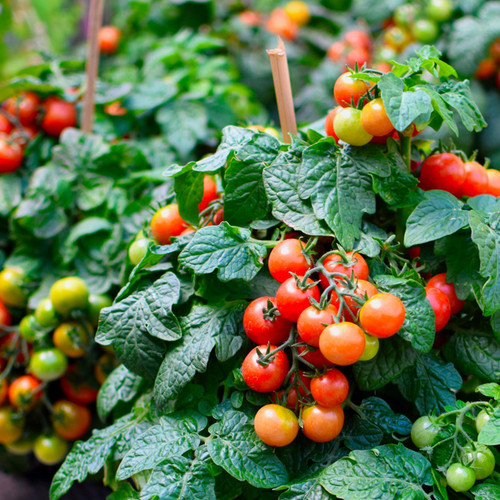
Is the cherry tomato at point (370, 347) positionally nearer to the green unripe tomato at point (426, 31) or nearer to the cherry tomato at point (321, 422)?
the cherry tomato at point (321, 422)

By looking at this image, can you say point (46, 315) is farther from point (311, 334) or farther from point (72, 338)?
point (311, 334)

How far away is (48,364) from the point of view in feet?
2.90

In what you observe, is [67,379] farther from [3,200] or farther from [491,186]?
[491,186]

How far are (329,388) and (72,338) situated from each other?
49 centimetres

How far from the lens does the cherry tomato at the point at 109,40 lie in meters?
1.58

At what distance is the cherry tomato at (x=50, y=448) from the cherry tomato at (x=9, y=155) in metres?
0.53

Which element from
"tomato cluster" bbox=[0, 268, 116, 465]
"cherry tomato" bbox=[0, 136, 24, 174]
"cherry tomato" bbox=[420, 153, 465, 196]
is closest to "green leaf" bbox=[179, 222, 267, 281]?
"cherry tomato" bbox=[420, 153, 465, 196]

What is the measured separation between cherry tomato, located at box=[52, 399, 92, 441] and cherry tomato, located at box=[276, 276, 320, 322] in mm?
533

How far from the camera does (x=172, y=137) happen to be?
117 centimetres

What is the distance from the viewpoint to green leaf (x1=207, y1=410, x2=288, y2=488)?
0.56 meters

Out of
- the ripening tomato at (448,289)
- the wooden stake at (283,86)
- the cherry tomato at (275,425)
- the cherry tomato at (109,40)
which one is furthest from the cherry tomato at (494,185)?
the cherry tomato at (109,40)

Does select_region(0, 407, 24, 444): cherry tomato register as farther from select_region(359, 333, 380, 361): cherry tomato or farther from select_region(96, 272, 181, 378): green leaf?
select_region(359, 333, 380, 361): cherry tomato

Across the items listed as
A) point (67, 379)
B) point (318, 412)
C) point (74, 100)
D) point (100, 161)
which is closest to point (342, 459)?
point (318, 412)

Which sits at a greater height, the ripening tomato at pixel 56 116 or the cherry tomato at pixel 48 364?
the ripening tomato at pixel 56 116
